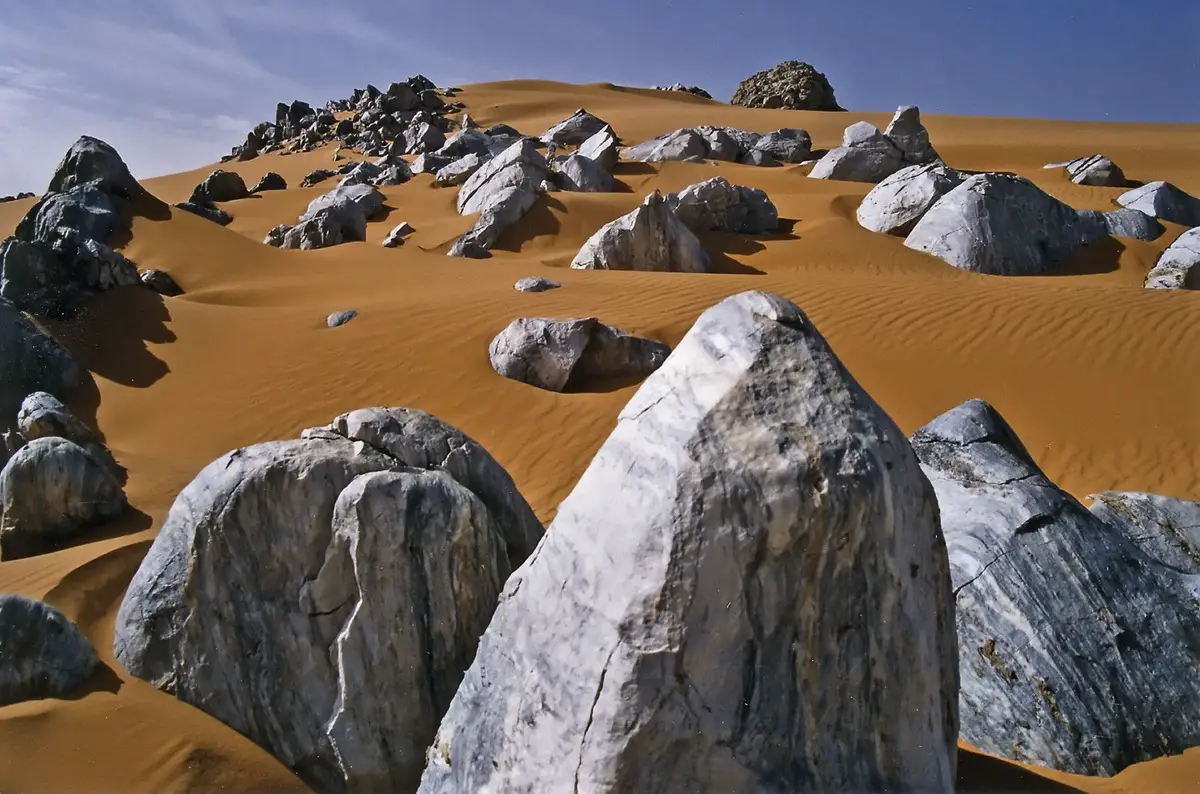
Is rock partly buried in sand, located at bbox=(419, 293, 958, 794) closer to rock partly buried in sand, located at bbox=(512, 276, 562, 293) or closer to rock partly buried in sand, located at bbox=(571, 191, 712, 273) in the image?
rock partly buried in sand, located at bbox=(512, 276, 562, 293)

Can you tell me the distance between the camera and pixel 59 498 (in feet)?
18.5

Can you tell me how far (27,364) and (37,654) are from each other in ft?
20.2

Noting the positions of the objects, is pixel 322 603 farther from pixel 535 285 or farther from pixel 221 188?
pixel 221 188

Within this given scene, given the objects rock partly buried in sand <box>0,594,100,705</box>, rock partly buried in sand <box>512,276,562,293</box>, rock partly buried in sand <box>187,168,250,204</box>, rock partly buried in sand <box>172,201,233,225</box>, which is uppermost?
rock partly buried in sand <box>187,168,250,204</box>

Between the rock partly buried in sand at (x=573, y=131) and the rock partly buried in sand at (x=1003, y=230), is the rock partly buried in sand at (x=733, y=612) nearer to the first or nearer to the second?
the rock partly buried in sand at (x=1003, y=230)

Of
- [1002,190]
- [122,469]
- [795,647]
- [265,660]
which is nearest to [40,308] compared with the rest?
[122,469]

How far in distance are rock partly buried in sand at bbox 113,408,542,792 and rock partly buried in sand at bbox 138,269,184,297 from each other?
986cm

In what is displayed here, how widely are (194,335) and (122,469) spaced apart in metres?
3.97

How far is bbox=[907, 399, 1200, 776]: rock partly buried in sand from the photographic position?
3373 mm

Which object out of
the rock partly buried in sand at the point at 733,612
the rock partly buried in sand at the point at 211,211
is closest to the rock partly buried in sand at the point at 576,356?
the rock partly buried in sand at the point at 733,612

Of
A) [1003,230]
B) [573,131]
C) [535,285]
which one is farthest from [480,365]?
[573,131]

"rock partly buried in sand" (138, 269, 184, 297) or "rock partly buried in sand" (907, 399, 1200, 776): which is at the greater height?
"rock partly buried in sand" (138, 269, 184, 297)

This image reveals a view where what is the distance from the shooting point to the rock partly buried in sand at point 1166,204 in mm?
16094

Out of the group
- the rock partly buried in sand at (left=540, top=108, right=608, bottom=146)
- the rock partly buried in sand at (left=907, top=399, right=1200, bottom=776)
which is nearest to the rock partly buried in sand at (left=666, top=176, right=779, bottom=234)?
the rock partly buried in sand at (left=907, top=399, right=1200, bottom=776)
